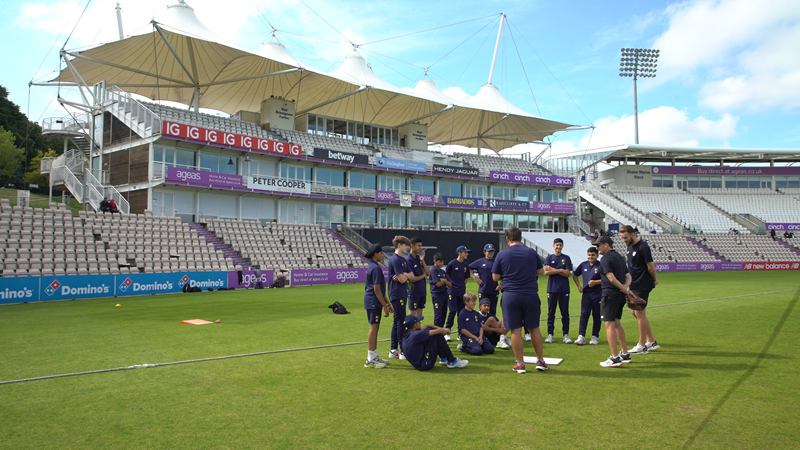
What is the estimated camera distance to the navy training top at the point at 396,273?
23.6 feet

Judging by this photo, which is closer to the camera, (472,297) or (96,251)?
(472,297)

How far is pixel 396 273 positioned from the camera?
23.6ft

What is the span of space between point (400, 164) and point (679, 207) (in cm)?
3390

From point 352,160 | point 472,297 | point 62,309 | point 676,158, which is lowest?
point 62,309

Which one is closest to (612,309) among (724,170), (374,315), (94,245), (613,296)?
(613,296)

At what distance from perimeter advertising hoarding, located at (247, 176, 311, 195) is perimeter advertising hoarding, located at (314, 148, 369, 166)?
8.61 ft

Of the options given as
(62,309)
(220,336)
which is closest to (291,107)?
(62,309)

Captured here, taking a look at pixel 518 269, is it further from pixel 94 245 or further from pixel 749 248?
pixel 749 248

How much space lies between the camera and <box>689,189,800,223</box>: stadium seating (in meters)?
52.3

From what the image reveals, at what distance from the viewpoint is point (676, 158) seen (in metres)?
58.3

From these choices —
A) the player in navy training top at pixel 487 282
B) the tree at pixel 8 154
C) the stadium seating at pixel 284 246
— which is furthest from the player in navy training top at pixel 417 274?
the tree at pixel 8 154

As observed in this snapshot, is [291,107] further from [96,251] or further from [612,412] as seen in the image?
[612,412]

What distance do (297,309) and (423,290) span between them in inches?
299

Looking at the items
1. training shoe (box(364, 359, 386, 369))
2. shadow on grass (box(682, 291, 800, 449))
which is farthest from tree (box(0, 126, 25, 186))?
shadow on grass (box(682, 291, 800, 449))
